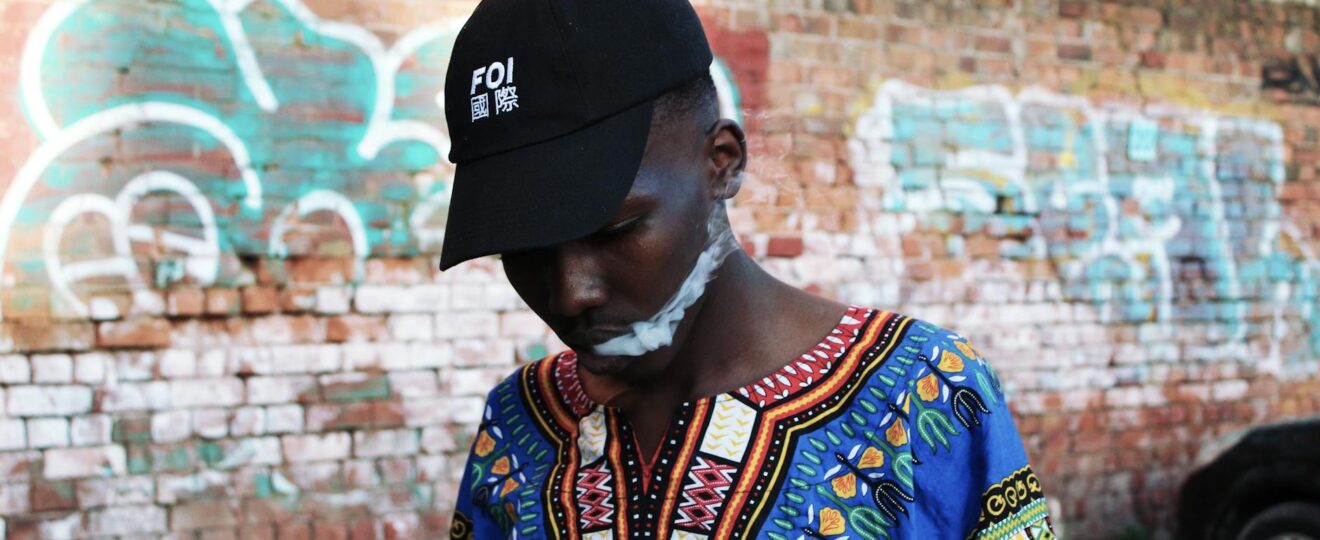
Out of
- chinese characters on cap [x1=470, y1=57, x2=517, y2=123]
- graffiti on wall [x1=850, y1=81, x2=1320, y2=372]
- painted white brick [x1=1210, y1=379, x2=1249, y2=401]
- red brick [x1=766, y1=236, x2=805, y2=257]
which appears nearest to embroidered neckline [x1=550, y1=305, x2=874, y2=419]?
chinese characters on cap [x1=470, y1=57, x2=517, y2=123]

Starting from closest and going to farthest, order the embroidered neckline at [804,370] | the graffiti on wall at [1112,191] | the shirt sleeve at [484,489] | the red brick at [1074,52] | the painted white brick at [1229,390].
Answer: the embroidered neckline at [804,370] < the shirt sleeve at [484,489] < the graffiti on wall at [1112,191] < the red brick at [1074,52] < the painted white brick at [1229,390]

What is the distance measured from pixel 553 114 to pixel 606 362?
31 centimetres

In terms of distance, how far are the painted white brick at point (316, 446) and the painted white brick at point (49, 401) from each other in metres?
0.70

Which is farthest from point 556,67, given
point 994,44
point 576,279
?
point 994,44

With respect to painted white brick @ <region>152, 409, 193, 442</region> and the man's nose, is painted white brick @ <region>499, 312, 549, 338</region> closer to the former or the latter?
painted white brick @ <region>152, 409, 193, 442</region>

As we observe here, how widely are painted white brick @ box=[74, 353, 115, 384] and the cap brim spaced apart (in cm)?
338

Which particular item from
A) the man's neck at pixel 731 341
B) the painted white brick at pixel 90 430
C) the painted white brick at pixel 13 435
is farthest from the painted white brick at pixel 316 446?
the man's neck at pixel 731 341

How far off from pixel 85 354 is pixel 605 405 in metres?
3.25

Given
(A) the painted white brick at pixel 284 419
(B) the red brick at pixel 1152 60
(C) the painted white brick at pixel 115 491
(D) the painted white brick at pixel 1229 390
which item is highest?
(B) the red brick at pixel 1152 60

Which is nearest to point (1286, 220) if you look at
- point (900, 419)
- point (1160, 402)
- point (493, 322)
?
point (1160, 402)

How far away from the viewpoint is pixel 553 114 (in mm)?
1417

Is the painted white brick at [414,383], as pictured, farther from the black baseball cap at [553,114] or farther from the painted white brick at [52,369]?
the black baseball cap at [553,114]

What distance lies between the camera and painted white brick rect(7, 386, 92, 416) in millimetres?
4281

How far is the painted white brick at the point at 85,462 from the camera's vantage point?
4.32 meters
